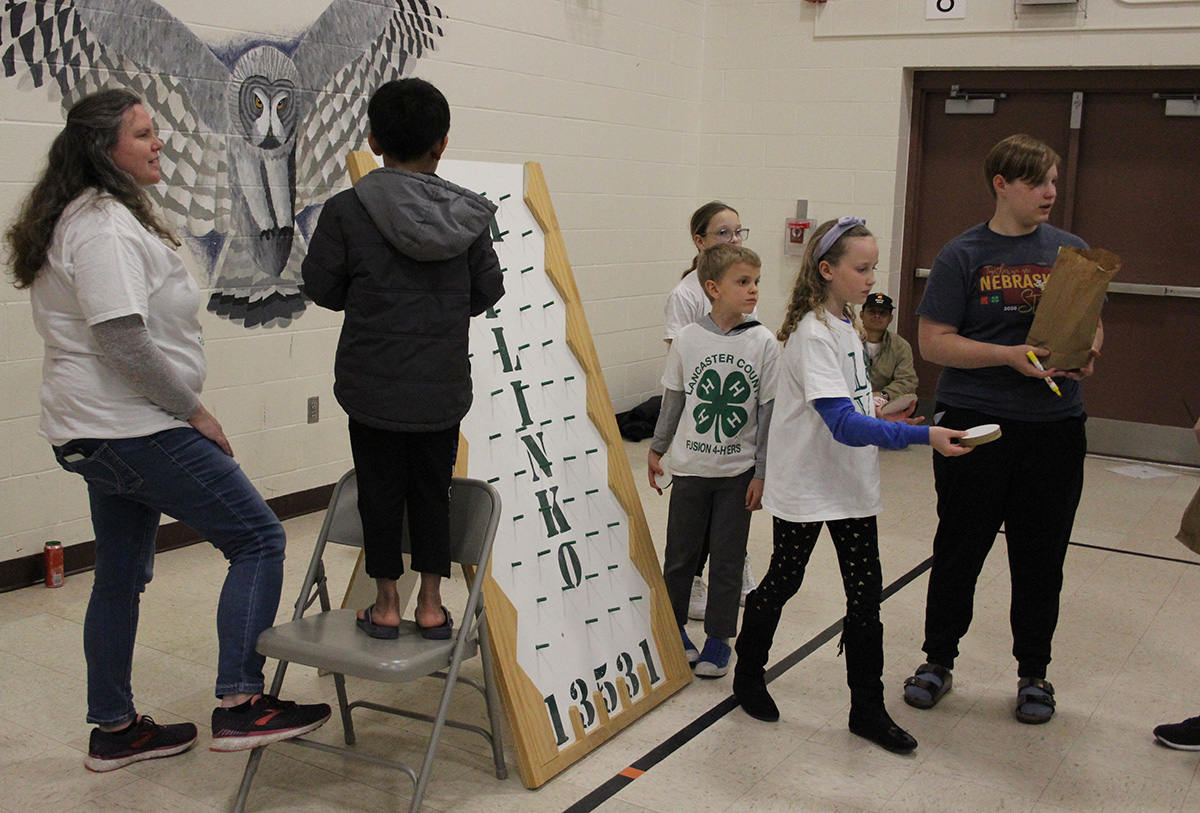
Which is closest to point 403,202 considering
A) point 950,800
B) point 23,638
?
point 950,800

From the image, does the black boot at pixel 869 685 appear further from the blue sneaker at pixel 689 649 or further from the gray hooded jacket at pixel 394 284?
the gray hooded jacket at pixel 394 284

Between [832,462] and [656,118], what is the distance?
4529 mm

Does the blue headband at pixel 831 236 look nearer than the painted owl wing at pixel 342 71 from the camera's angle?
Yes

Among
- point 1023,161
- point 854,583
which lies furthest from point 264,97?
point 854,583

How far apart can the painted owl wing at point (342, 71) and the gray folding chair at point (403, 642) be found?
2393 mm

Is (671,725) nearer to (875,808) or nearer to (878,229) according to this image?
(875,808)

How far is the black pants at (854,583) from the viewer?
107 inches

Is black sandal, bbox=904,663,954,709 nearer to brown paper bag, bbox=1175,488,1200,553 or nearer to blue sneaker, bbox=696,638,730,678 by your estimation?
blue sneaker, bbox=696,638,730,678

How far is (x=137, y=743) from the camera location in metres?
2.62

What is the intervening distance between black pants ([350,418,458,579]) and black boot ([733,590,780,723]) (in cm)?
86

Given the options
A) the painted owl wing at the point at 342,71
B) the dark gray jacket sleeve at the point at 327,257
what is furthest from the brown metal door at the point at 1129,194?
the dark gray jacket sleeve at the point at 327,257

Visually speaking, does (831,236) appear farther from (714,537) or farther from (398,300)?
(398,300)

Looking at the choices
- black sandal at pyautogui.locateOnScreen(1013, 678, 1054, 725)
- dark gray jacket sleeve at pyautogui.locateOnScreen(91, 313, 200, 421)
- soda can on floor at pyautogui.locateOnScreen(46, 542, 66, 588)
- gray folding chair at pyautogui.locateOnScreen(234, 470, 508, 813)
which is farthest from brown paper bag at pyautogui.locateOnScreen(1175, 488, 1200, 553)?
soda can on floor at pyautogui.locateOnScreen(46, 542, 66, 588)

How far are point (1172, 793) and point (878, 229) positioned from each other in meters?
4.56
